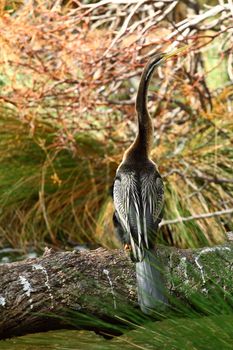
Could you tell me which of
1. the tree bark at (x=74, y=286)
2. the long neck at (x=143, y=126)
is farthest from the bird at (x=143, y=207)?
the tree bark at (x=74, y=286)

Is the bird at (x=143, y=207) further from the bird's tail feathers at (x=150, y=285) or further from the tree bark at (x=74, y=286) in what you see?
the tree bark at (x=74, y=286)

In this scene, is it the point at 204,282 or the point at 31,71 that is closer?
the point at 204,282

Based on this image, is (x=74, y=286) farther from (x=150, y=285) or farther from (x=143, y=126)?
(x=143, y=126)

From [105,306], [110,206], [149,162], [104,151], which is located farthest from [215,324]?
[104,151]

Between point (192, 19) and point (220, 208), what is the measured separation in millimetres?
1328

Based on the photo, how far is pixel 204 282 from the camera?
13.4ft

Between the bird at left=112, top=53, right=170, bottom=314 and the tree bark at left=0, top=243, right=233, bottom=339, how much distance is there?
0.33ft

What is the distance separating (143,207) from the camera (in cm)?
438

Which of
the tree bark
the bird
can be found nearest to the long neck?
the bird

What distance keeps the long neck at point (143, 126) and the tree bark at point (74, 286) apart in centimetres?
59

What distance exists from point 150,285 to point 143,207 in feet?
1.65

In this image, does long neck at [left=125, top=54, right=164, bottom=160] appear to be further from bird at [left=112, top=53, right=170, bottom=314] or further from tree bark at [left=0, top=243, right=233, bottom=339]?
tree bark at [left=0, top=243, right=233, bottom=339]

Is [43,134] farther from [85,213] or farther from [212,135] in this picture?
[212,135]

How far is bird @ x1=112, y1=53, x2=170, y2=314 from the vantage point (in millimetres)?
3973
